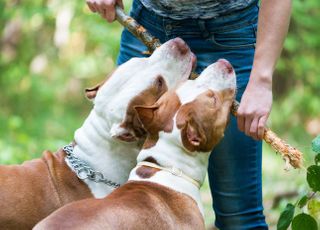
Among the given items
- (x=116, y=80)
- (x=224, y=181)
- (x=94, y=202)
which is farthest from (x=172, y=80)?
(x=94, y=202)

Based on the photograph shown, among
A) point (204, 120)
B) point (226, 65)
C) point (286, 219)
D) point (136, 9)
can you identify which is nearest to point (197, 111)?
point (204, 120)

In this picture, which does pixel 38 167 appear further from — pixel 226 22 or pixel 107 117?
pixel 226 22

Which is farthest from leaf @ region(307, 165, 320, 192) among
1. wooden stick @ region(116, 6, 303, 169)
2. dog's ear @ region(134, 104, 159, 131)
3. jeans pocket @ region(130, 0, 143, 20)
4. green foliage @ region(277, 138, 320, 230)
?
jeans pocket @ region(130, 0, 143, 20)

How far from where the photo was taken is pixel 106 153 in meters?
4.27

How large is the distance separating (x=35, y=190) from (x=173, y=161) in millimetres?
800

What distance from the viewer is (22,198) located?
4.07 metres

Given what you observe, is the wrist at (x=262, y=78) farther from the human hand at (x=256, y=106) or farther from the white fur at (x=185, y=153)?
the white fur at (x=185, y=153)

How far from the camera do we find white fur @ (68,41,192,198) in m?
4.17

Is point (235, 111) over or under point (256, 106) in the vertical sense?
under

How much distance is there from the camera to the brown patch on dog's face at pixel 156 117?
391cm

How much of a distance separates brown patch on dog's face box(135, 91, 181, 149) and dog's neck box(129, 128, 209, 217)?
36 mm

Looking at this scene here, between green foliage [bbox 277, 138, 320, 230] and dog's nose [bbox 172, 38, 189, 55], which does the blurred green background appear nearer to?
green foliage [bbox 277, 138, 320, 230]

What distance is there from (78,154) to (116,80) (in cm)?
47

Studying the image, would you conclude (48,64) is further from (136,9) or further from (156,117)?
(156,117)
